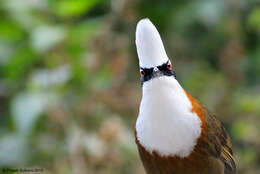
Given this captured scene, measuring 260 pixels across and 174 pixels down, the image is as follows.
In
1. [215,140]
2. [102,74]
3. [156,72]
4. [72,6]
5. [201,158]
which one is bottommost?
[201,158]

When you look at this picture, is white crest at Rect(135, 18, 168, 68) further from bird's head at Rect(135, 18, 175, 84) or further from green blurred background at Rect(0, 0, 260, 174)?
green blurred background at Rect(0, 0, 260, 174)

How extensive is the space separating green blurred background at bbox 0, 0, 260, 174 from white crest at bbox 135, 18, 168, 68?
4.68ft

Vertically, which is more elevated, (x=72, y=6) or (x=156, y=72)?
(x=72, y=6)

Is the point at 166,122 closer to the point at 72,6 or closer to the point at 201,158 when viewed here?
the point at 201,158

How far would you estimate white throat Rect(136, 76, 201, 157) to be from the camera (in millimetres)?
2232

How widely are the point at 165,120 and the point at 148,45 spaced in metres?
0.33

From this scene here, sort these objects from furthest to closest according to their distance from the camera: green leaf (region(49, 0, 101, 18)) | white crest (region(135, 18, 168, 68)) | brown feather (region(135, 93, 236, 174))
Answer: green leaf (region(49, 0, 101, 18)), brown feather (region(135, 93, 236, 174)), white crest (region(135, 18, 168, 68))

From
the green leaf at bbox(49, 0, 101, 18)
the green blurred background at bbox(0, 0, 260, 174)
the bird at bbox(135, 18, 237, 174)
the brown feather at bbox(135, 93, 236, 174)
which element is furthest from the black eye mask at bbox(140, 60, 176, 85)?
the green leaf at bbox(49, 0, 101, 18)

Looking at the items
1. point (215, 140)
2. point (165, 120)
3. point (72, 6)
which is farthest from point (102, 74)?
point (165, 120)

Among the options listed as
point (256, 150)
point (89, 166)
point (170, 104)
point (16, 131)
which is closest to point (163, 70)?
point (170, 104)

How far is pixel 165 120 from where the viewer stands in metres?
2.23

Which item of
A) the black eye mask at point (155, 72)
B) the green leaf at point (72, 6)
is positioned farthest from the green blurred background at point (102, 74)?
the black eye mask at point (155, 72)

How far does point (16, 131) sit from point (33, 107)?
1.25ft

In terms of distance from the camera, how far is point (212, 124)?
2.62 meters
